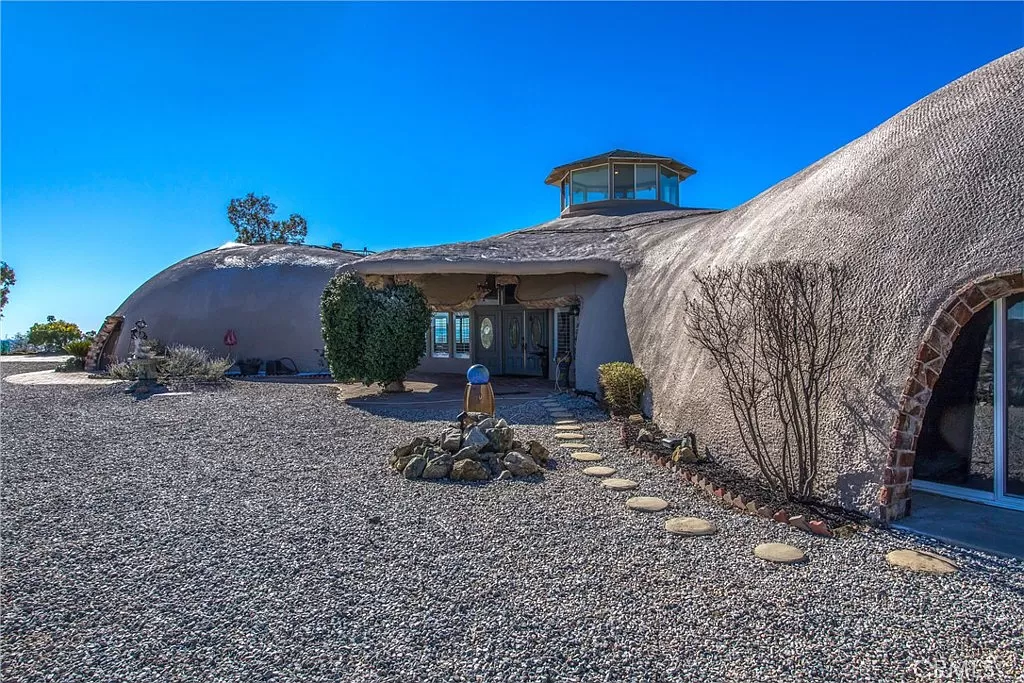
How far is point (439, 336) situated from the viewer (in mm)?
17969

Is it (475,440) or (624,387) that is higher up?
(624,387)

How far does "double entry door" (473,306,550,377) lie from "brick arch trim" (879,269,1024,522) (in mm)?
11288

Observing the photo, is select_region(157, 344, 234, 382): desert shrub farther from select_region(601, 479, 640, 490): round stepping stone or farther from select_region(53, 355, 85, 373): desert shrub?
select_region(601, 479, 640, 490): round stepping stone

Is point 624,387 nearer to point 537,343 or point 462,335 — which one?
point 537,343

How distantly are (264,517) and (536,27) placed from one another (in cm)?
856

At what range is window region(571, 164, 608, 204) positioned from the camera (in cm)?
1783

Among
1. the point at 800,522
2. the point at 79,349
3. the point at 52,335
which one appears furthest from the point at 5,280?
the point at 800,522

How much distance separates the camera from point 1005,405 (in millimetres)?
4805

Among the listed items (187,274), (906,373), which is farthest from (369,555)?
(187,274)

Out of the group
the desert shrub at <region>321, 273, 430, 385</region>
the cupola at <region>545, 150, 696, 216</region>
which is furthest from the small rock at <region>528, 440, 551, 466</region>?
the cupola at <region>545, 150, 696, 216</region>

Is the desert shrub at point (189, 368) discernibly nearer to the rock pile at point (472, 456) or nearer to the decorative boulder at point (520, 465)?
the rock pile at point (472, 456)

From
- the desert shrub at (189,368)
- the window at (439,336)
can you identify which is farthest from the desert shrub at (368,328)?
the window at (439,336)

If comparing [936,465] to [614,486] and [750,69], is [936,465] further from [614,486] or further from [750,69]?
[750,69]

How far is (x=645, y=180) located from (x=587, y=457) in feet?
41.8
